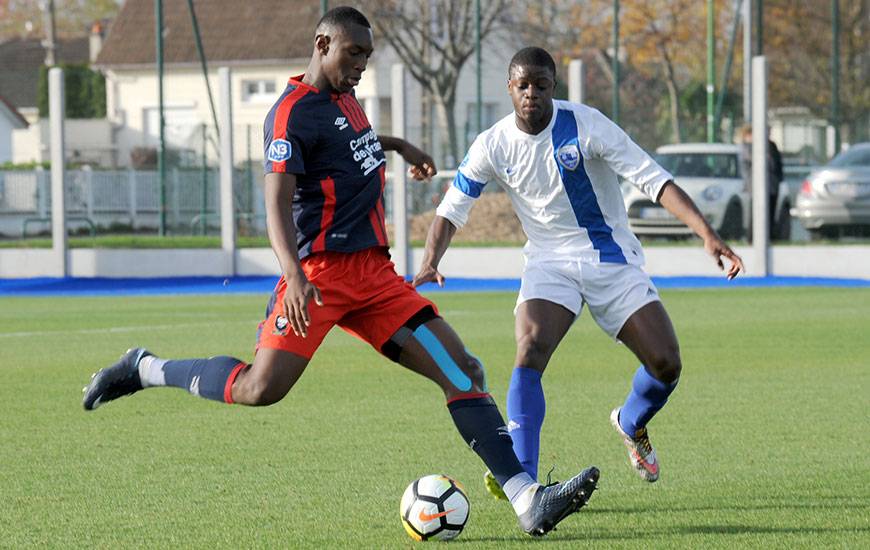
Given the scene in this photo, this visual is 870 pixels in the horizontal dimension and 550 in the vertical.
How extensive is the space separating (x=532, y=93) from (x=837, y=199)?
17606 millimetres

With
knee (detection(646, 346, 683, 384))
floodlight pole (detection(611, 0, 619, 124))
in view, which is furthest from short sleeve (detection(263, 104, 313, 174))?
floodlight pole (detection(611, 0, 619, 124))

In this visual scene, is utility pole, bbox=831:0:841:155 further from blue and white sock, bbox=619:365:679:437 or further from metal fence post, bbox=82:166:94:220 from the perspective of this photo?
blue and white sock, bbox=619:365:679:437

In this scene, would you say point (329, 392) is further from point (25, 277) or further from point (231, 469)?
point (25, 277)

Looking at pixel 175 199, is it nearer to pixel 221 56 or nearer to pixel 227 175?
pixel 227 175

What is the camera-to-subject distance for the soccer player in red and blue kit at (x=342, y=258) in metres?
6.09

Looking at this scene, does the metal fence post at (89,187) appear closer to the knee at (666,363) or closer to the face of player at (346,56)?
the knee at (666,363)

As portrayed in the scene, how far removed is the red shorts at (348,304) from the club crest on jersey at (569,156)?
114 cm

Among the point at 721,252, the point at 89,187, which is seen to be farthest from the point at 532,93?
the point at 89,187

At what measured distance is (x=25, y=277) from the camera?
23984 millimetres

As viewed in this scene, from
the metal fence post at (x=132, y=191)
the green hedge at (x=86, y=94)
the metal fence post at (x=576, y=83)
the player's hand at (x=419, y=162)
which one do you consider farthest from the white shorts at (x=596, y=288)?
the green hedge at (x=86, y=94)

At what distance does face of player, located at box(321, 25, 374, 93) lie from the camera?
611 cm

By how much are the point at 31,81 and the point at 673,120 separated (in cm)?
5731

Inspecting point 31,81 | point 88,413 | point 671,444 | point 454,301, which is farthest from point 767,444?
point 31,81

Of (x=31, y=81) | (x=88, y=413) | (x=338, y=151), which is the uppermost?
(x=31, y=81)
